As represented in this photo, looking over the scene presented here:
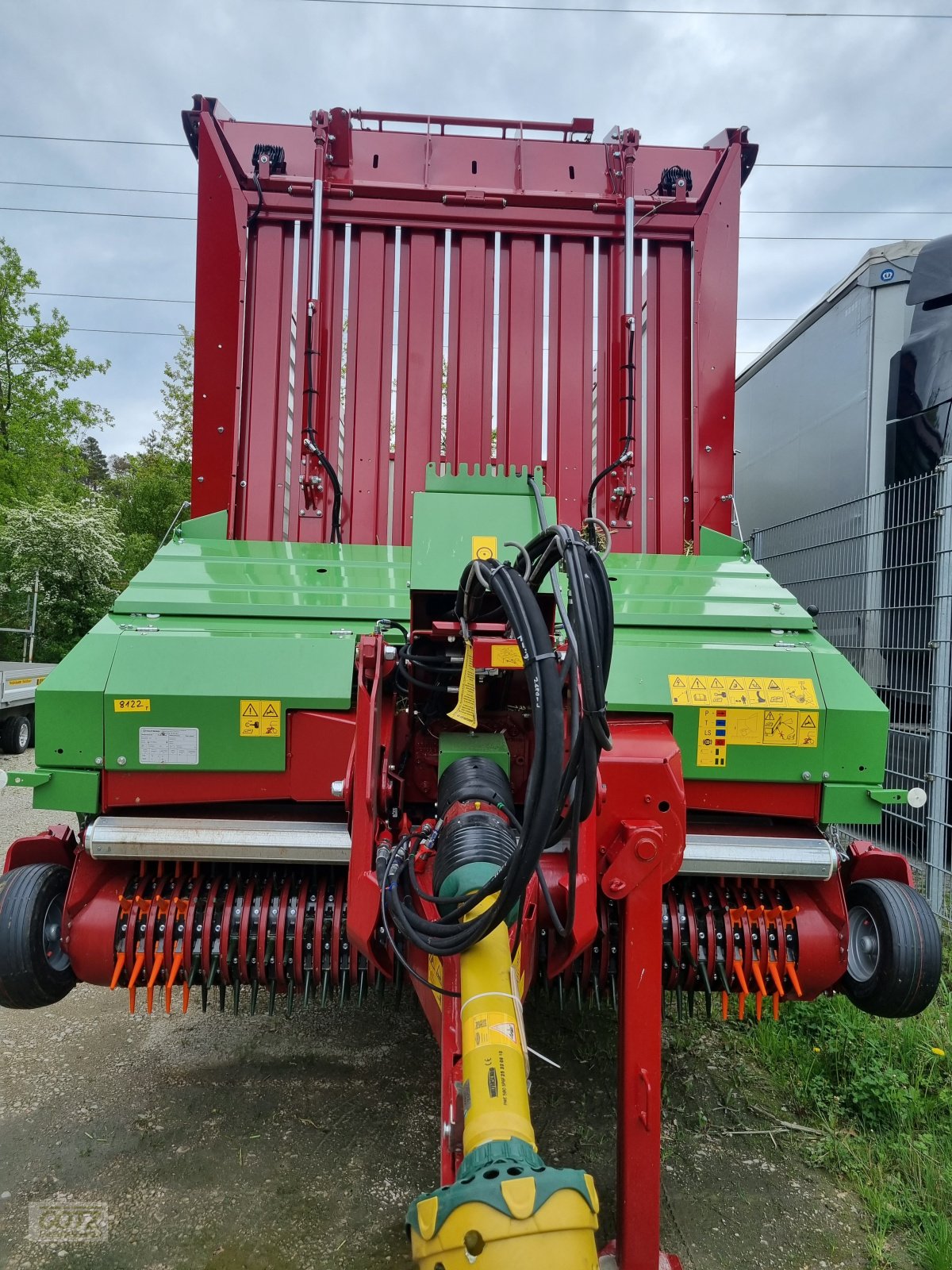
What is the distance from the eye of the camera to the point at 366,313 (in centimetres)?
319

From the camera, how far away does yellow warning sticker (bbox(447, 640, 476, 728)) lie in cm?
177

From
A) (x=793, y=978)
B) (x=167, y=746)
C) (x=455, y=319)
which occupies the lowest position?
(x=793, y=978)

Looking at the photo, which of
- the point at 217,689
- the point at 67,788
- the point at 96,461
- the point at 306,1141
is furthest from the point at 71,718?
the point at 96,461

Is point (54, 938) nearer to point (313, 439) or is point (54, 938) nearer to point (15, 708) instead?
point (313, 439)

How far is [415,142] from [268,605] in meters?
2.26

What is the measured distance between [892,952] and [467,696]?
1238mm

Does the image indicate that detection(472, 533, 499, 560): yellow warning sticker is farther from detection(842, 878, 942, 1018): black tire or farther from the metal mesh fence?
the metal mesh fence

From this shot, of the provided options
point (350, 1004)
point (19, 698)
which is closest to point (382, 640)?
point (350, 1004)

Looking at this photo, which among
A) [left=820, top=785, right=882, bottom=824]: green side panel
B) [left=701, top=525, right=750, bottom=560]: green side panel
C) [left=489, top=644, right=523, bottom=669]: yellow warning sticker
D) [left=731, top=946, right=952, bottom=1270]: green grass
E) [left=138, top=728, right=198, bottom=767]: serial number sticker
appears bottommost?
[left=731, top=946, right=952, bottom=1270]: green grass

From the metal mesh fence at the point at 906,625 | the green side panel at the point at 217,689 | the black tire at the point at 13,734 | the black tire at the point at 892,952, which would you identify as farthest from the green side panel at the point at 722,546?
the black tire at the point at 13,734

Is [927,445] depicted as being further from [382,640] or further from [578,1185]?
[578,1185]

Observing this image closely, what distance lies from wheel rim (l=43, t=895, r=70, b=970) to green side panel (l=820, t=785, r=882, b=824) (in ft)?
6.58

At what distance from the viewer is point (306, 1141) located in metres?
2.35

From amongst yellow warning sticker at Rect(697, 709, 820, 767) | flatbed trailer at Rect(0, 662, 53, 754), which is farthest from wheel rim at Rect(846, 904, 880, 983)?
flatbed trailer at Rect(0, 662, 53, 754)
